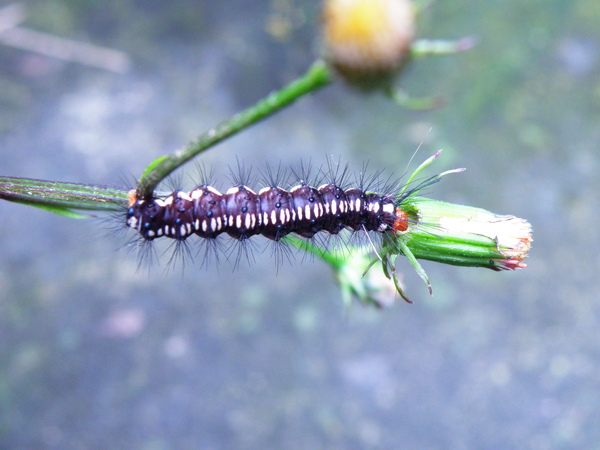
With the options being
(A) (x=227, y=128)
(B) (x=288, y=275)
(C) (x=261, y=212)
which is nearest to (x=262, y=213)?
(C) (x=261, y=212)

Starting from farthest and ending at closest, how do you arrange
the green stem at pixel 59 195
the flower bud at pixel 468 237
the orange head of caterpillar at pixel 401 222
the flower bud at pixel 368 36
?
the flower bud at pixel 368 36 < the orange head of caterpillar at pixel 401 222 < the flower bud at pixel 468 237 < the green stem at pixel 59 195

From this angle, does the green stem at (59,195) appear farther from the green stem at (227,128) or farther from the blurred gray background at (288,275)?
the blurred gray background at (288,275)

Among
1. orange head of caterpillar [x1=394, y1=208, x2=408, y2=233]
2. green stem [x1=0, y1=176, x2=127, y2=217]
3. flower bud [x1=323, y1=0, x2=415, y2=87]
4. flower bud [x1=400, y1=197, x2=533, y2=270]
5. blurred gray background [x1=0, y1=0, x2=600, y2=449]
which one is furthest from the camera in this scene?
blurred gray background [x1=0, y1=0, x2=600, y2=449]

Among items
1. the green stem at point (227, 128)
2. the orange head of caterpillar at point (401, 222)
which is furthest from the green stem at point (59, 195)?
the orange head of caterpillar at point (401, 222)

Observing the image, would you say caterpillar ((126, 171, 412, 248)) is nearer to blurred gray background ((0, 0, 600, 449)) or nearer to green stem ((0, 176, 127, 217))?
green stem ((0, 176, 127, 217))

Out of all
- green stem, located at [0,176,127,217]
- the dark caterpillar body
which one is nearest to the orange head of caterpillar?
the dark caterpillar body

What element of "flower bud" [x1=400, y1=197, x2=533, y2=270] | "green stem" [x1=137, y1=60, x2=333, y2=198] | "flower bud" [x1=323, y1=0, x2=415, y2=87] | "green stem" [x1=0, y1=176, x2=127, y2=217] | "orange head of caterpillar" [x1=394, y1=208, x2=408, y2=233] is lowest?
"flower bud" [x1=400, y1=197, x2=533, y2=270]

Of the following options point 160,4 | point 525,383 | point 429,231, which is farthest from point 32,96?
point 525,383
